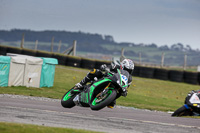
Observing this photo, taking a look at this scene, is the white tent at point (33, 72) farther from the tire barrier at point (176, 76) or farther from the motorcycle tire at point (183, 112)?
the tire barrier at point (176, 76)

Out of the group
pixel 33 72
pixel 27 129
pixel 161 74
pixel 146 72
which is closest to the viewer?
pixel 27 129

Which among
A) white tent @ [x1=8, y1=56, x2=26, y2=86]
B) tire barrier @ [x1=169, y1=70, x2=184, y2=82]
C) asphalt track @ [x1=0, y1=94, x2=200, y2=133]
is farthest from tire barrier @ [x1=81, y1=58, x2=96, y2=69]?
asphalt track @ [x1=0, y1=94, x2=200, y2=133]

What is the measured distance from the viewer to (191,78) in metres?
29.9

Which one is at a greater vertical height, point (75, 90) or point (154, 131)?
point (75, 90)

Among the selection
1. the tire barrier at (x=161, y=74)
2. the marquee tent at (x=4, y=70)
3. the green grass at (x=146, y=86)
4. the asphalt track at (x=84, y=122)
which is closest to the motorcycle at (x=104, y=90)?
the asphalt track at (x=84, y=122)

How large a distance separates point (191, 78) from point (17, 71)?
16471 millimetres

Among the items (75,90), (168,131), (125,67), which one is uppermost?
(125,67)

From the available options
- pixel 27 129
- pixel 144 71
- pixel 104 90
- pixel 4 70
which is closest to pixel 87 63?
pixel 144 71

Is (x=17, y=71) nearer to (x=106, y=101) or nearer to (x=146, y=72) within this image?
(x=106, y=101)

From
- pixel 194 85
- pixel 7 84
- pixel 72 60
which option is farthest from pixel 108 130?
pixel 72 60

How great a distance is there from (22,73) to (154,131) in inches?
439

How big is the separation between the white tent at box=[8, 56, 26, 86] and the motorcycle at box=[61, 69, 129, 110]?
8.61m

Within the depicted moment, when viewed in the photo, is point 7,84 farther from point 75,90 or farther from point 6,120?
point 6,120

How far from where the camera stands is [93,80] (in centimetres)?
1009
